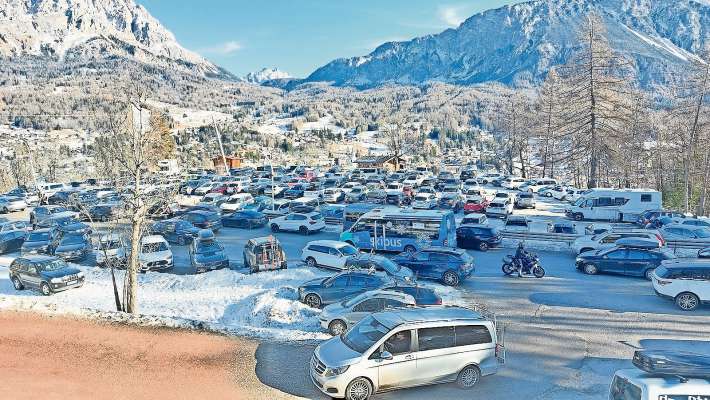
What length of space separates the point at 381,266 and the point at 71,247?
714 inches

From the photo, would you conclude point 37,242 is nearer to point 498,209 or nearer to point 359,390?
point 359,390

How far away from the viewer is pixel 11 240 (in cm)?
3167

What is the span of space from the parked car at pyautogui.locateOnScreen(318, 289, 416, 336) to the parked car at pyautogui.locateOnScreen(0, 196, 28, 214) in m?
45.8

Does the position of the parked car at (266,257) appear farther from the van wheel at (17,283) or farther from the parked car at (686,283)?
the parked car at (686,283)

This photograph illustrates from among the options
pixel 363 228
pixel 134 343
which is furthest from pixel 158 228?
pixel 134 343

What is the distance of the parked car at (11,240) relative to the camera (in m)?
31.3

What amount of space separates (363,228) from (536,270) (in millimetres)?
9034

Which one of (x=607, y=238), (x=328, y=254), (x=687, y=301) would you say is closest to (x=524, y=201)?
(x=607, y=238)

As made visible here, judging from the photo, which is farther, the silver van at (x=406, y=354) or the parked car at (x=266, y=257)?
the parked car at (x=266, y=257)

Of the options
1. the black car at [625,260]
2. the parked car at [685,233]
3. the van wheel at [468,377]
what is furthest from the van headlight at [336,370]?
the parked car at [685,233]

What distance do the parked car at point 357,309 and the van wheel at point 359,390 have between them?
4.26 m

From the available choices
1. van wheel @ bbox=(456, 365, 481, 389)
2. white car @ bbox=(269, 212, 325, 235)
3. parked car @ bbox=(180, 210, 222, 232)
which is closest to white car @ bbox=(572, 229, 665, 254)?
van wheel @ bbox=(456, 365, 481, 389)

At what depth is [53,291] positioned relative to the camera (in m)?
22.3

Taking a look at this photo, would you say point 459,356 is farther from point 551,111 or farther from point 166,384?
point 551,111
